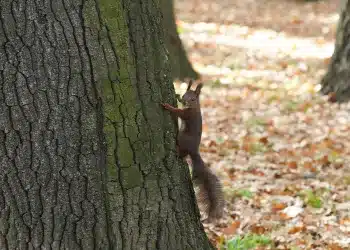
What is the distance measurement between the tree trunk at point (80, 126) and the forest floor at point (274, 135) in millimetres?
1482

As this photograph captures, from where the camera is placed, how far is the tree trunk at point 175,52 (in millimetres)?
10609

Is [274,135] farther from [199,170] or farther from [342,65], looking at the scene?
[199,170]

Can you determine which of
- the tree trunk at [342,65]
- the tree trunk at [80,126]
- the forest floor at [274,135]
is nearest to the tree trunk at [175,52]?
the forest floor at [274,135]

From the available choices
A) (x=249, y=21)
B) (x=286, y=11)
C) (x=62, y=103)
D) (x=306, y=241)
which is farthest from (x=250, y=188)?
(x=286, y=11)

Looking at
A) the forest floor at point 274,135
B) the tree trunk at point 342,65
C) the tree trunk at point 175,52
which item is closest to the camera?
the forest floor at point 274,135

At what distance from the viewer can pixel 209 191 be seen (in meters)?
3.88

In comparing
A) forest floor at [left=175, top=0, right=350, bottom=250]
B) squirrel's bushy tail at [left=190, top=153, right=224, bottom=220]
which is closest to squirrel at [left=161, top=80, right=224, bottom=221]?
squirrel's bushy tail at [left=190, top=153, right=224, bottom=220]

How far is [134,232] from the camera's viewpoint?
3414 millimetres

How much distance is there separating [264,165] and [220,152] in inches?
27.7

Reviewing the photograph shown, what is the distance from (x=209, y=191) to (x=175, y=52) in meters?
7.09

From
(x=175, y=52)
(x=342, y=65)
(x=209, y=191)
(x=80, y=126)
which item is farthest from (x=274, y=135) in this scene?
(x=80, y=126)

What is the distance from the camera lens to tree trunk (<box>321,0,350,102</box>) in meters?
9.01

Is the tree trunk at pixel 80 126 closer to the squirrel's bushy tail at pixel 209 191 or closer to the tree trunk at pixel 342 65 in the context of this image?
the squirrel's bushy tail at pixel 209 191

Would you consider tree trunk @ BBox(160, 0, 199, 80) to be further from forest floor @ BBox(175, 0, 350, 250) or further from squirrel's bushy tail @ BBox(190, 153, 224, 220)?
squirrel's bushy tail @ BBox(190, 153, 224, 220)
